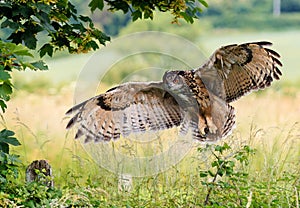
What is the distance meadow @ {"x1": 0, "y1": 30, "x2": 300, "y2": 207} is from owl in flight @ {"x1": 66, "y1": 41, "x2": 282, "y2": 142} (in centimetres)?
20

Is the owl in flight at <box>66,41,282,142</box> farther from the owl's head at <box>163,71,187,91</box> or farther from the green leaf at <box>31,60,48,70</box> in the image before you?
the green leaf at <box>31,60,48,70</box>

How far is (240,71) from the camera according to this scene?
3.47 m

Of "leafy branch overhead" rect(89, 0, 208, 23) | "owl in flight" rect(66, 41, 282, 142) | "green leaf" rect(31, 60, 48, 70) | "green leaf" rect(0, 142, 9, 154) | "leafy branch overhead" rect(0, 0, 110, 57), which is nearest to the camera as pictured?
"green leaf" rect(31, 60, 48, 70)

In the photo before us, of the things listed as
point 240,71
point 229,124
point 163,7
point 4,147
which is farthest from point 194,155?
point 4,147

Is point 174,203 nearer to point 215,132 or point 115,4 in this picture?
point 215,132

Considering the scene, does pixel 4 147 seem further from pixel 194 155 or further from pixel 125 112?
pixel 194 155

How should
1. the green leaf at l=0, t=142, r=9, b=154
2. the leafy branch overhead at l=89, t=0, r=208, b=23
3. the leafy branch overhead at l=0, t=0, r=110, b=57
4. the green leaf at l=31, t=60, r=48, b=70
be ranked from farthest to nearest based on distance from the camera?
the leafy branch overhead at l=89, t=0, r=208, b=23, the green leaf at l=0, t=142, r=9, b=154, the leafy branch overhead at l=0, t=0, r=110, b=57, the green leaf at l=31, t=60, r=48, b=70

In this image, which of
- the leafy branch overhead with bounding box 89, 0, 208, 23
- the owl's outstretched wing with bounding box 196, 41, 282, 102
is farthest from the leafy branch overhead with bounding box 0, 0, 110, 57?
the owl's outstretched wing with bounding box 196, 41, 282, 102

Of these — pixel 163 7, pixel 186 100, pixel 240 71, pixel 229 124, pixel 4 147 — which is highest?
pixel 163 7

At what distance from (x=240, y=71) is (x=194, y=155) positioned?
129 centimetres

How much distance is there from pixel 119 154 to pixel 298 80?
900 cm

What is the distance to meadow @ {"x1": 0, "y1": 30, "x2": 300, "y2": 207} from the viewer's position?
340cm

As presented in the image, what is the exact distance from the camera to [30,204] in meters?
3.12

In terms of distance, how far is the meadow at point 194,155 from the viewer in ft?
11.2
